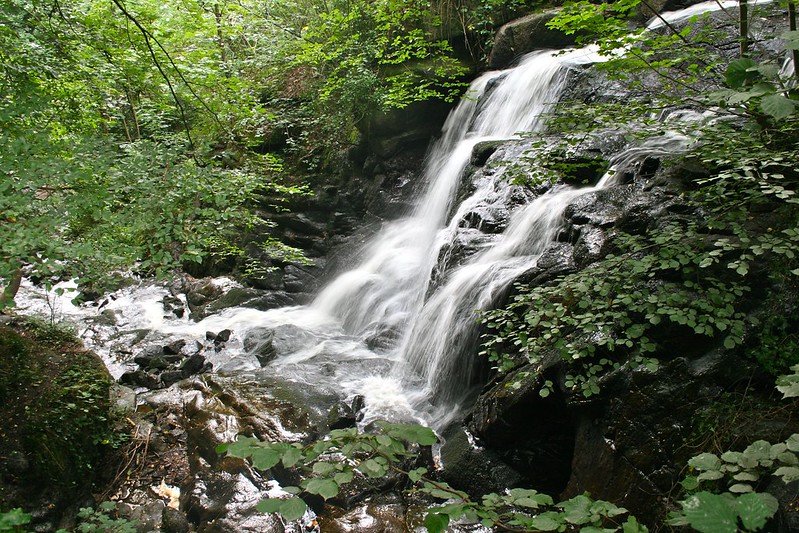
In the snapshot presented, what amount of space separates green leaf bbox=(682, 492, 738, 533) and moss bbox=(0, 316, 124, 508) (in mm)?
4258

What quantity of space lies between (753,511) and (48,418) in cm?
474

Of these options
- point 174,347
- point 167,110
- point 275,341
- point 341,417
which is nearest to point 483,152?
point 275,341

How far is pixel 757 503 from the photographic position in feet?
3.89

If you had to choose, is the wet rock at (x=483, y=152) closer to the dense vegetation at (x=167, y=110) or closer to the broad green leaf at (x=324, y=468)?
the dense vegetation at (x=167, y=110)

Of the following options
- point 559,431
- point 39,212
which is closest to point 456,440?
point 559,431

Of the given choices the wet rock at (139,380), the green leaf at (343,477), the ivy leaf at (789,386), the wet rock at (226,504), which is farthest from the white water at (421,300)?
the green leaf at (343,477)

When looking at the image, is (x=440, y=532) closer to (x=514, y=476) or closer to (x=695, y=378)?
(x=695, y=378)

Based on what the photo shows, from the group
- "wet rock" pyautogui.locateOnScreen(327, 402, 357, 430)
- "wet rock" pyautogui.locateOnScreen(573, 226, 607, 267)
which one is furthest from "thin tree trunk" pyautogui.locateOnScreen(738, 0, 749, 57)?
"wet rock" pyautogui.locateOnScreen(327, 402, 357, 430)

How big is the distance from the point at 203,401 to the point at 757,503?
17.7 ft

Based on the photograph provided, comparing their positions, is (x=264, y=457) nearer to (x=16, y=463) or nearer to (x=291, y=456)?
(x=291, y=456)

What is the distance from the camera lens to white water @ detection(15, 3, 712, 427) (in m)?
5.52

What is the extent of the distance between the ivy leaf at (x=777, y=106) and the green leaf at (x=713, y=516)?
1271 mm

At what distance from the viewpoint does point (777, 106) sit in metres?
1.72

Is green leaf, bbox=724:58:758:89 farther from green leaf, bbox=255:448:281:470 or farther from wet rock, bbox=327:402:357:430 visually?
wet rock, bbox=327:402:357:430
